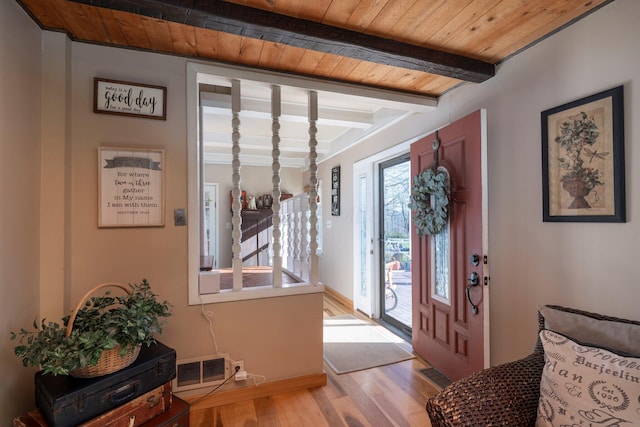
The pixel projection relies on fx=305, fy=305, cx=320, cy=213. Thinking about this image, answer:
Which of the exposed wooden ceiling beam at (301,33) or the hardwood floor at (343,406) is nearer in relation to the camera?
the exposed wooden ceiling beam at (301,33)

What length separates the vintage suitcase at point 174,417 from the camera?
1.43m

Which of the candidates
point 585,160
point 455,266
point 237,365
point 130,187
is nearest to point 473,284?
point 455,266

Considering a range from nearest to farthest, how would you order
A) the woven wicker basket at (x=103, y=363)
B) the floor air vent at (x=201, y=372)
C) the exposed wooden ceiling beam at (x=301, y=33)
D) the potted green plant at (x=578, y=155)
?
the woven wicker basket at (x=103, y=363) → the exposed wooden ceiling beam at (x=301, y=33) → the potted green plant at (x=578, y=155) → the floor air vent at (x=201, y=372)

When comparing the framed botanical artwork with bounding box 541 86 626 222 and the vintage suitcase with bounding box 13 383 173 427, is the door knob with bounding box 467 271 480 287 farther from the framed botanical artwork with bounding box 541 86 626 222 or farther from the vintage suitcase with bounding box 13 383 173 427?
the vintage suitcase with bounding box 13 383 173 427

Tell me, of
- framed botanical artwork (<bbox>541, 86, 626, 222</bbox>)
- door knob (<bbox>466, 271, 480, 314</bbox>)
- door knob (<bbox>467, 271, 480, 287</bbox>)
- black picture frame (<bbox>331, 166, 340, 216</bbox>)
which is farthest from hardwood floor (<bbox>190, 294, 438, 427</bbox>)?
black picture frame (<bbox>331, 166, 340, 216</bbox>)

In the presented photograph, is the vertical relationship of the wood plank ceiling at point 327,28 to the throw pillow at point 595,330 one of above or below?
above

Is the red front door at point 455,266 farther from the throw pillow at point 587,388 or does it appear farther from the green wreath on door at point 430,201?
the throw pillow at point 587,388

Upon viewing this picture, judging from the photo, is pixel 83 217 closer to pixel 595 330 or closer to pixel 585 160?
pixel 595 330

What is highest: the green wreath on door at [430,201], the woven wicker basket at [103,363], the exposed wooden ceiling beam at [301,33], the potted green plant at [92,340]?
the exposed wooden ceiling beam at [301,33]

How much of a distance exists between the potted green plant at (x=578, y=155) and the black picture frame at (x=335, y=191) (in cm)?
301

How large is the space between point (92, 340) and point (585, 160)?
239cm

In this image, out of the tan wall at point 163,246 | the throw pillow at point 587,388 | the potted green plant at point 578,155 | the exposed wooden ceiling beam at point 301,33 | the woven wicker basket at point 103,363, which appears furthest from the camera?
the tan wall at point 163,246

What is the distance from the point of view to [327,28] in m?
1.61

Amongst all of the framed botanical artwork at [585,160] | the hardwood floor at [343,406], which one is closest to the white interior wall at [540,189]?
the framed botanical artwork at [585,160]
